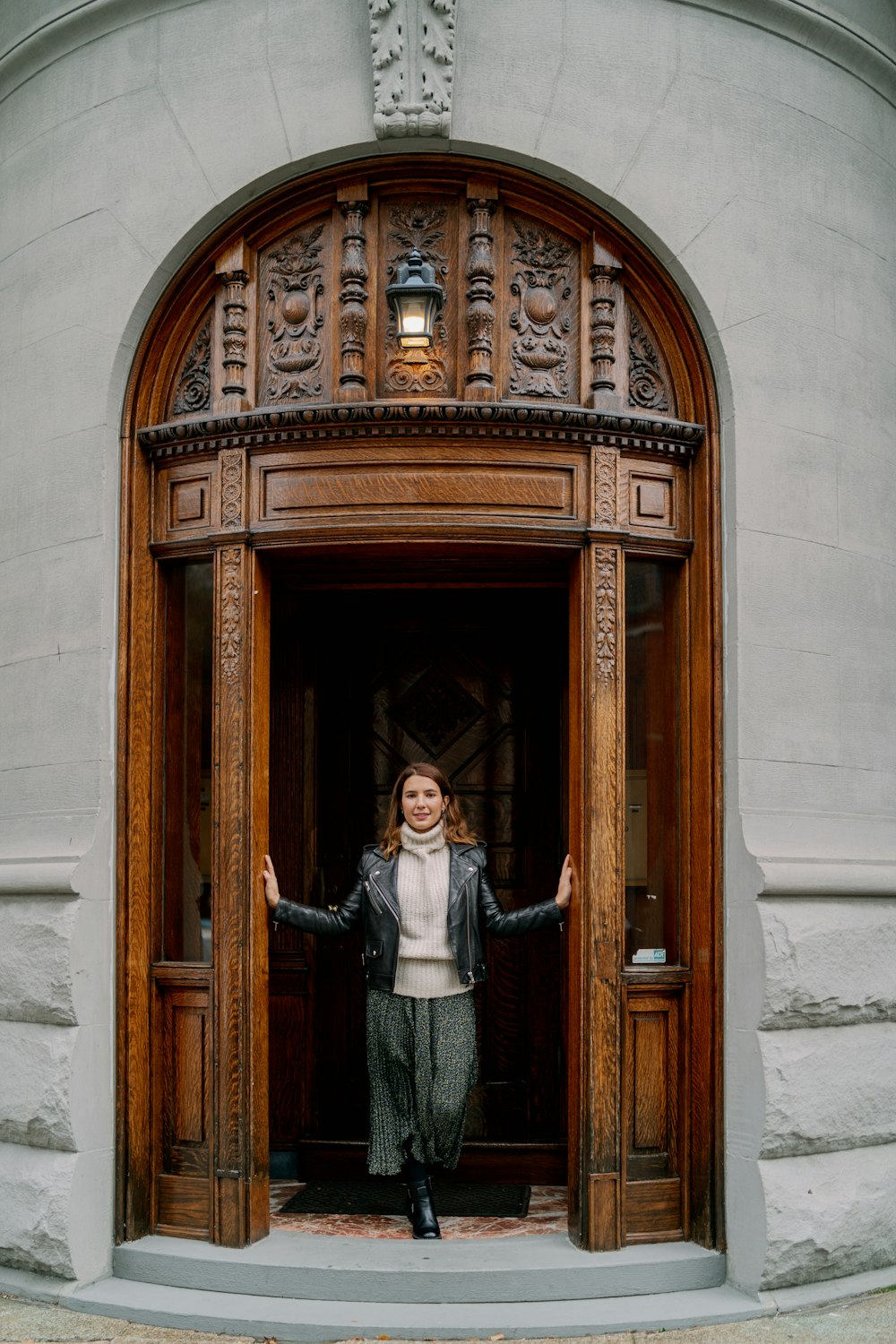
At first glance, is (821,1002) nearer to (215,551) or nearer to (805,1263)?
(805,1263)

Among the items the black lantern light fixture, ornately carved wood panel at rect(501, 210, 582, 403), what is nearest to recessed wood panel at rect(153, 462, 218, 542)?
the black lantern light fixture

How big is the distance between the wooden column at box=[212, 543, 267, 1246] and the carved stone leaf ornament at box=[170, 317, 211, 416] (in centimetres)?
76

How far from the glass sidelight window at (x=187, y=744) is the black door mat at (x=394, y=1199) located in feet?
5.46

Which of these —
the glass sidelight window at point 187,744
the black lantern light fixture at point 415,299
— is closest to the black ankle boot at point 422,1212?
the glass sidelight window at point 187,744

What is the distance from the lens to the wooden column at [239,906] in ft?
21.4

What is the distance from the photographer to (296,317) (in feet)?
22.7

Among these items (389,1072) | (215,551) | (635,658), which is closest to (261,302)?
(215,551)

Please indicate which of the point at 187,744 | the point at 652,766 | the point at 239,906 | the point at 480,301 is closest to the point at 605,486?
the point at 480,301

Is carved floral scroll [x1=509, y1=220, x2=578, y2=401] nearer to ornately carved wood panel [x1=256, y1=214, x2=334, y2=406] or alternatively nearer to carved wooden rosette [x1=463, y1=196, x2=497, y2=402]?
carved wooden rosette [x1=463, y1=196, x2=497, y2=402]

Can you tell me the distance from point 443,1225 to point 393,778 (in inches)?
104

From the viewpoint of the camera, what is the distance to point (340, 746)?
28.4 ft

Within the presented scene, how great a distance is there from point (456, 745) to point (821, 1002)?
2.98 m

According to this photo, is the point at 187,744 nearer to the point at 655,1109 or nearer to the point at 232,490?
the point at 232,490

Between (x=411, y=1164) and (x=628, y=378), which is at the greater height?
(x=628, y=378)
